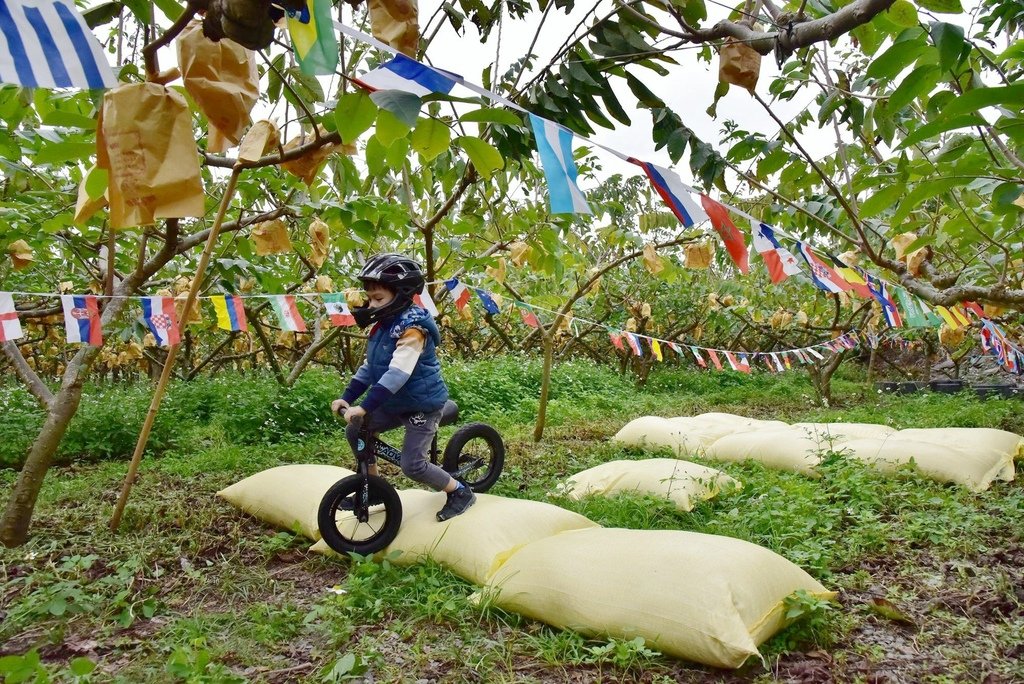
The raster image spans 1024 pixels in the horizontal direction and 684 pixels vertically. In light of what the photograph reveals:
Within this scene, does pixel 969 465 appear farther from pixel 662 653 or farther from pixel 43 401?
pixel 43 401

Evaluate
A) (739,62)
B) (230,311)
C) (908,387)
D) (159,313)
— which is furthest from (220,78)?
(908,387)

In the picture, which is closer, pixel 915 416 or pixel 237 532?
pixel 237 532

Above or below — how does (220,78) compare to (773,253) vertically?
above

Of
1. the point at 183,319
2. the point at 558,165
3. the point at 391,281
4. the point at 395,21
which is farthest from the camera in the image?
the point at 391,281

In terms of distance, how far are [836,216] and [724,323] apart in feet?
26.8

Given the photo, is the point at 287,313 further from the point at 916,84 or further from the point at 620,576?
the point at 916,84

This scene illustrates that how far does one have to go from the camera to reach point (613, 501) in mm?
3695

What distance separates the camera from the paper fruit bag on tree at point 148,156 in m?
1.17

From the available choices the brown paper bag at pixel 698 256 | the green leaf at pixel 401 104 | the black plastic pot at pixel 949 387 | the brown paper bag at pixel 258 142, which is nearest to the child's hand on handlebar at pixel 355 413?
the brown paper bag at pixel 258 142

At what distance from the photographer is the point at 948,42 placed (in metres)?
1.35

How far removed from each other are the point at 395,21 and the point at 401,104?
143 millimetres

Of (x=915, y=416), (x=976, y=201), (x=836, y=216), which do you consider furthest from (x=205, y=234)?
(x=915, y=416)

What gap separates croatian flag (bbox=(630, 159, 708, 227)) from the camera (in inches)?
86.8

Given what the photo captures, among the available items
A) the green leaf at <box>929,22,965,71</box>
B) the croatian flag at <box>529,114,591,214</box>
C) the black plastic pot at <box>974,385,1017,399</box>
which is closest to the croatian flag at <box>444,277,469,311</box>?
the croatian flag at <box>529,114,591,214</box>
